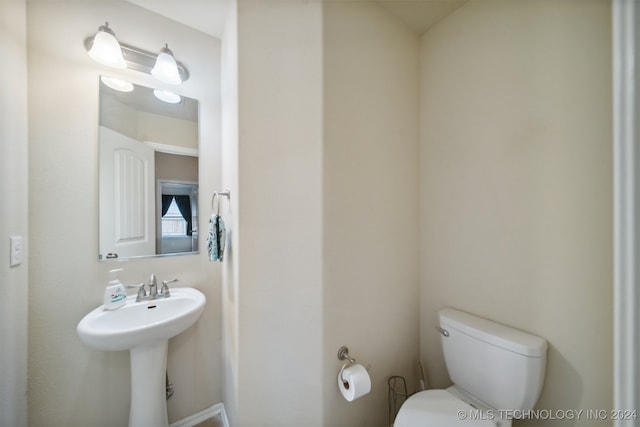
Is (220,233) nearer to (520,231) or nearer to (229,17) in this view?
(229,17)

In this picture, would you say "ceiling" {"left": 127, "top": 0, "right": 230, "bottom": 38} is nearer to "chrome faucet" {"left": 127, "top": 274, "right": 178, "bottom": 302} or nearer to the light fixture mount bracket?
the light fixture mount bracket

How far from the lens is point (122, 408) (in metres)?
1.16

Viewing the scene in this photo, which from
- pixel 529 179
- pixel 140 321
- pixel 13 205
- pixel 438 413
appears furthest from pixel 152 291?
pixel 529 179

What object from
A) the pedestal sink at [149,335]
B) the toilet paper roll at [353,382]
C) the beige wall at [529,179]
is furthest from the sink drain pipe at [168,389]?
the beige wall at [529,179]

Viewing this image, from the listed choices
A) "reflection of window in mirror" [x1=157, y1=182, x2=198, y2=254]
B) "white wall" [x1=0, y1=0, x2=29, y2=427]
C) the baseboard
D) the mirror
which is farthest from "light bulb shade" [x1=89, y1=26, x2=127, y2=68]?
the baseboard

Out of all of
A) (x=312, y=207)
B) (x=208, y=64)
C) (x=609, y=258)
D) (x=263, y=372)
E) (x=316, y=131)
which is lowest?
(x=263, y=372)

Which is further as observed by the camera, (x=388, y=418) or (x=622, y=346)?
(x=388, y=418)

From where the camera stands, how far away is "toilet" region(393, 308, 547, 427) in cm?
85

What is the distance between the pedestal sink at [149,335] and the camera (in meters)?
0.98

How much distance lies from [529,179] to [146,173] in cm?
194

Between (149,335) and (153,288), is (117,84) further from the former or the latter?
(149,335)

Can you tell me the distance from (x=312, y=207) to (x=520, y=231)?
3.07 ft

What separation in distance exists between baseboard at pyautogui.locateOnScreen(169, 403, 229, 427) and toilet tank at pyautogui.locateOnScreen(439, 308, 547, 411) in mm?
1344

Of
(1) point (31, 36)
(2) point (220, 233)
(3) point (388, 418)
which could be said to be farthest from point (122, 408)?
(1) point (31, 36)
